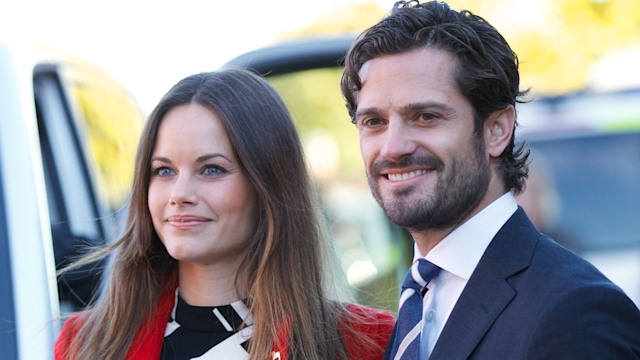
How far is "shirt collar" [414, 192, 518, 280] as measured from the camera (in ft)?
9.06

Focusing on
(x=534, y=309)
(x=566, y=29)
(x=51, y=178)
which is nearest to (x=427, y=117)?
(x=534, y=309)

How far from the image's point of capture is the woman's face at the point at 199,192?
10.6ft

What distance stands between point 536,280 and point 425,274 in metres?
0.37

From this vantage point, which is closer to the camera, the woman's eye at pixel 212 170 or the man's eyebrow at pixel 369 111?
the man's eyebrow at pixel 369 111

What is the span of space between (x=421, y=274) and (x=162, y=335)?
2.92 feet

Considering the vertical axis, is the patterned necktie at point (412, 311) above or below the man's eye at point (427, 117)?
below

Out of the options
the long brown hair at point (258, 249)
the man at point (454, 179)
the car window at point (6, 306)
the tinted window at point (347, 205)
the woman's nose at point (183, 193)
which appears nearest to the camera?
the man at point (454, 179)

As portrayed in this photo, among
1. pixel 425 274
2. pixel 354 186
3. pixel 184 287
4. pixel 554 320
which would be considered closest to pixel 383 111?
pixel 425 274

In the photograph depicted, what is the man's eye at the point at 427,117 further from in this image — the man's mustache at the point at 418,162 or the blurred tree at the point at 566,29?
the blurred tree at the point at 566,29

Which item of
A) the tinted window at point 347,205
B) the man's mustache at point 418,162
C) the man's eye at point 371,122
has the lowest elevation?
the tinted window at point 347,205

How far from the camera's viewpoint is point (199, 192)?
10.6 ft

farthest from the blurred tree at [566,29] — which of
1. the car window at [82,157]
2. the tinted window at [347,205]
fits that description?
the car window at [82,157]

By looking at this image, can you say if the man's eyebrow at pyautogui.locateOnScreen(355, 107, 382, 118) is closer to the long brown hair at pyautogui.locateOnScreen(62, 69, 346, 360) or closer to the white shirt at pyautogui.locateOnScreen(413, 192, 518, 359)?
the white shirt at pyautogui.locateOnScreen(413, 192, 518, 359)

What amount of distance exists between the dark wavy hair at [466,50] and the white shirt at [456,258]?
15 centimetres
